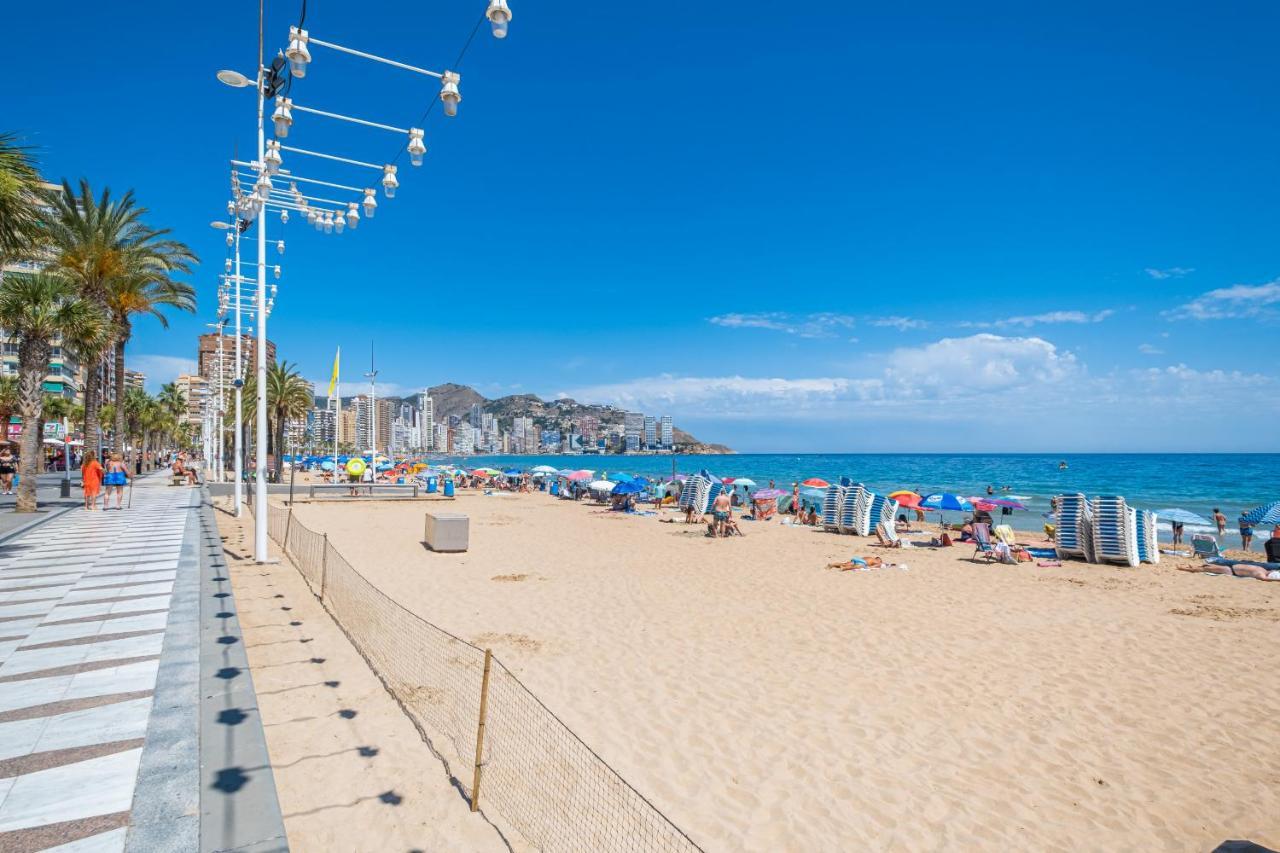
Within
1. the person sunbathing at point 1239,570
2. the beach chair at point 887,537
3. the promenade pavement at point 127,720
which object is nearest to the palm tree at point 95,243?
the promenade pavement at point 127,720

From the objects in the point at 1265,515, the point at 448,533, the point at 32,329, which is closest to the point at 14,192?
the point at 448,533

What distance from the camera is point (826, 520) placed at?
23.9 meters

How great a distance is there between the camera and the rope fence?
4.12 m

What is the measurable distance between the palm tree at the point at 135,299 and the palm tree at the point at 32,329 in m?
2.52

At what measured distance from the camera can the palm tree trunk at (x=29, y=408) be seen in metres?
18.7

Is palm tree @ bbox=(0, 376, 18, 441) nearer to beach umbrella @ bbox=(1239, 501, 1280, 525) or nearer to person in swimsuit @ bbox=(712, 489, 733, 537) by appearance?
person in swimsuit @ bbox=(712, 489, 733, 537)

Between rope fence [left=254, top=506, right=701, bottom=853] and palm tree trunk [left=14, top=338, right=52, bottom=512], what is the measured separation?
17248 millimetres

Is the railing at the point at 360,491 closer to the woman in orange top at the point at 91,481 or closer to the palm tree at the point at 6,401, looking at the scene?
the woman in orange top at the point at 91,481

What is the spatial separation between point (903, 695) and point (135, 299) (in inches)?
1120

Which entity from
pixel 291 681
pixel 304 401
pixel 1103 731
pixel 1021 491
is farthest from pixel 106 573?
pixel 1021 491

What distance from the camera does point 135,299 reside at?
23.9m

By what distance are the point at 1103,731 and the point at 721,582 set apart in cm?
763

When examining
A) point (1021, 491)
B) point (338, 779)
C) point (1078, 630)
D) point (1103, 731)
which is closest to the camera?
point (338, 779)

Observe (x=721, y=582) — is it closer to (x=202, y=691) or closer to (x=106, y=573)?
(x=202, y=691)
